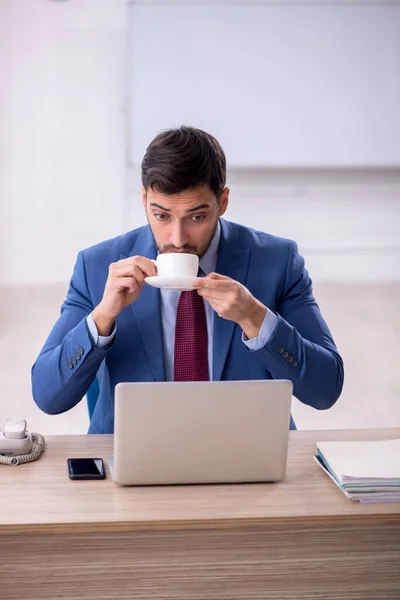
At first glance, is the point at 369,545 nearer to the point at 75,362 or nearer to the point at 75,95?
the point at 75,362

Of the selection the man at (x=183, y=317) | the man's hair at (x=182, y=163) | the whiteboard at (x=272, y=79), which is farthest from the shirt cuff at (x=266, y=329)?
the whiteboard at (x=272, y=79)

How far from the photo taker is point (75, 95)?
6.71 metres

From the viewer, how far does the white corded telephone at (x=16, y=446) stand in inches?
66.3

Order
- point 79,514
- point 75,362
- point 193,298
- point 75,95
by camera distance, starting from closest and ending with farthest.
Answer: point 79,514 → point 75,362 → point 193,298 → point 75,95

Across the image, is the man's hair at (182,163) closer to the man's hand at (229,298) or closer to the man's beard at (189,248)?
the man's beard at (189,248)

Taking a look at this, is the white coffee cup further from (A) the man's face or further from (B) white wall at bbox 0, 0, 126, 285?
(B) white wall at bbox 0, 0, 126, 285

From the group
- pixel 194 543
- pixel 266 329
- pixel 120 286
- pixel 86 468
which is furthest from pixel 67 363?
pixel 194 543

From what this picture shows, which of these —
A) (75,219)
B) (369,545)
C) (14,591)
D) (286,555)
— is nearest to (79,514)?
(14,591)

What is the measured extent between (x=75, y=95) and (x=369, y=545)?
5.76 metres

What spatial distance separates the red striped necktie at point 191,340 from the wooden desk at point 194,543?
0.51 meters

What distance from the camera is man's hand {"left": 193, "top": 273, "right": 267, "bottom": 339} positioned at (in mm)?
1793

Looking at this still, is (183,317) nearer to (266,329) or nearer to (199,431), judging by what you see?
(266,329)

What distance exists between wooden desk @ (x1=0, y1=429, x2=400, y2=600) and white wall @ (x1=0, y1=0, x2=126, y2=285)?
17.6 ft

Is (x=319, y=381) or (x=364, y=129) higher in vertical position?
(x=364, y=129)
